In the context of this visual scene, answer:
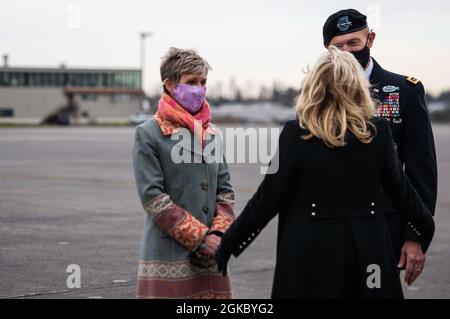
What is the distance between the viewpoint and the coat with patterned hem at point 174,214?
4605mm

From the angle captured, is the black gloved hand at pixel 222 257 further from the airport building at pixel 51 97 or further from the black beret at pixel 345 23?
the airport building at pixel 51 97

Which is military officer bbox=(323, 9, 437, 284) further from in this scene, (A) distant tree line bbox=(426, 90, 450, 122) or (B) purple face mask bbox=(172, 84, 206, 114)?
(A) distant tree line bbox=(426, 90, 450, 122)

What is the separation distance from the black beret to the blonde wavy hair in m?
0.94

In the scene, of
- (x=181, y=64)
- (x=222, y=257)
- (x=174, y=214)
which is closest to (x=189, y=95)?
(x=181, y=64)

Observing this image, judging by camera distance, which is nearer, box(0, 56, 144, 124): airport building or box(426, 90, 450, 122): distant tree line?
box(426, 90, 450, 122): distant tree line

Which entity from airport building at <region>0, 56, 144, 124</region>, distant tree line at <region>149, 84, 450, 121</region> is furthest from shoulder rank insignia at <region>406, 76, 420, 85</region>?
airport building at <region>0, 56, 144, 124</region>

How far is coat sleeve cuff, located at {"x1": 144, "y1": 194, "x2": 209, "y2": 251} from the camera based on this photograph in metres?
4.59

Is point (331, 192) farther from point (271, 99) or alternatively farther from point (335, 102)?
point (271, 99)

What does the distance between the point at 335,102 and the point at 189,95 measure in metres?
0.93

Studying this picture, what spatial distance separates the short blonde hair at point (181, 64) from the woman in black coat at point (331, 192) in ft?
2.64

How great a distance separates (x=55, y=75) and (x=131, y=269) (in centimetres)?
13200

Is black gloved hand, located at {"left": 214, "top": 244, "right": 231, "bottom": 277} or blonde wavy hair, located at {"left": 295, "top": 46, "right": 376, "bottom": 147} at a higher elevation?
blonde wavy hair, located at {"left": 295, "top": 46, "right": 376, "bottom": 147}

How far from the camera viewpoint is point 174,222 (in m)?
4.61

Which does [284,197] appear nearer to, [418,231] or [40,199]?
[418,231]
